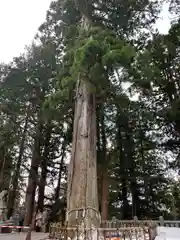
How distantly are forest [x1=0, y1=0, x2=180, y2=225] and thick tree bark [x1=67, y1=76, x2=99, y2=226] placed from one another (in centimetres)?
5

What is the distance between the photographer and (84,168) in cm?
712

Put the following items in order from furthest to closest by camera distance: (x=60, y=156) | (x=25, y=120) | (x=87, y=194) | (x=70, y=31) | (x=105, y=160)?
(x=60, y=156) < (x=25, y=120) < (x=105, y=160) < (x=70, y=31) < (x=87, y=194)

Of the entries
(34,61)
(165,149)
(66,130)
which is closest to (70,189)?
(66,130)

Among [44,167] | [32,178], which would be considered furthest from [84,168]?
[44,167]

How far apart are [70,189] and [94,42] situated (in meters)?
4.11

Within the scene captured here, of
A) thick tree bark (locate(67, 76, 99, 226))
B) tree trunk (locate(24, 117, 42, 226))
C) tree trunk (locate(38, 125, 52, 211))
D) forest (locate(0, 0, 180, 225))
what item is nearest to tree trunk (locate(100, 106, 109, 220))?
forest (locate(0, 0, 180, 225))

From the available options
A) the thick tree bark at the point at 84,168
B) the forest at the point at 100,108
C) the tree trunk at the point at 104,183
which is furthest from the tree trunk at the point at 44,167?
the thick tree bark at the point at 84,168

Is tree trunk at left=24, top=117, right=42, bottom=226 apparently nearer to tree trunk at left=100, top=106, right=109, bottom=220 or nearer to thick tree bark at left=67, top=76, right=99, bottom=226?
tree trunk at left=100, top=106, right=109, bottom=220

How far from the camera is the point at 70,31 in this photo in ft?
34.8

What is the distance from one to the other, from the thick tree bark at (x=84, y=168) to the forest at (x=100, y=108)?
0.05 meters

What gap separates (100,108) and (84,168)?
21.2ft

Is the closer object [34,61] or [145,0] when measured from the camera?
[145,0]

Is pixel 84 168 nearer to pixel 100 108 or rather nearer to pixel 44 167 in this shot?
pixel 100 108

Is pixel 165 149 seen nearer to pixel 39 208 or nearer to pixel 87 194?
pixel 39 208
